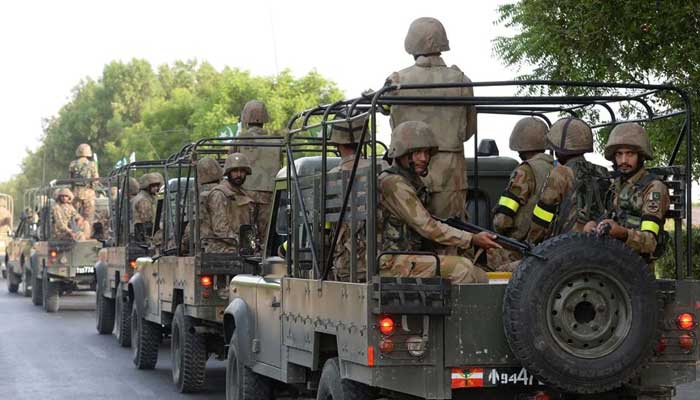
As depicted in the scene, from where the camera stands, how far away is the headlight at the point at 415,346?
7816 millimetres

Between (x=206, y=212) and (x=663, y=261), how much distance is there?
958cm

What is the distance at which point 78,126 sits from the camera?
10062 centimetres

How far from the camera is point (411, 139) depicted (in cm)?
877

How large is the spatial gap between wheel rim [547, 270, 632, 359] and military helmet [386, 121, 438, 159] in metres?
1.53

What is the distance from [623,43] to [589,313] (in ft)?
36.1

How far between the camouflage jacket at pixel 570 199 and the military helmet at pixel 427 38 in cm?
144

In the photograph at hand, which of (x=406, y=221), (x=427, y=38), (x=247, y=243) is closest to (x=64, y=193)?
(x=247, y=243)

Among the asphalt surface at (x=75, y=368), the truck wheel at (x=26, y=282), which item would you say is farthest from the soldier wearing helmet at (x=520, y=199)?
the truck wheel at (x=26, y=282)

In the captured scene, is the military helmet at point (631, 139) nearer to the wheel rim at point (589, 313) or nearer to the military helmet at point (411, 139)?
the military helmet at point (411, 139)

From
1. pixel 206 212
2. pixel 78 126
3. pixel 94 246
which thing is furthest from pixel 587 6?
pixel 78 126

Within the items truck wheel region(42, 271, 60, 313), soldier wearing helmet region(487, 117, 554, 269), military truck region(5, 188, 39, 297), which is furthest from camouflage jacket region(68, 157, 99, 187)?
soldier wearing helmet region(487, 117, 554, 269)

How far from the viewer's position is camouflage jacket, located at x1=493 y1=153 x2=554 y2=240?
31.7 feet

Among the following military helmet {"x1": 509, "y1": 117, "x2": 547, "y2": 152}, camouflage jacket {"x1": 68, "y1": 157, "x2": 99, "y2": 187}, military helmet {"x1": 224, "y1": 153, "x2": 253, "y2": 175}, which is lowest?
military helmet {"x1": 509, "y1": 117, "x2": 547, "y2": 152}

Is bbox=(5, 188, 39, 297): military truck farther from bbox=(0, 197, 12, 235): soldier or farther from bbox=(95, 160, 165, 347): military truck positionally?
bbox=(0, 197, 12, 235): soldier
